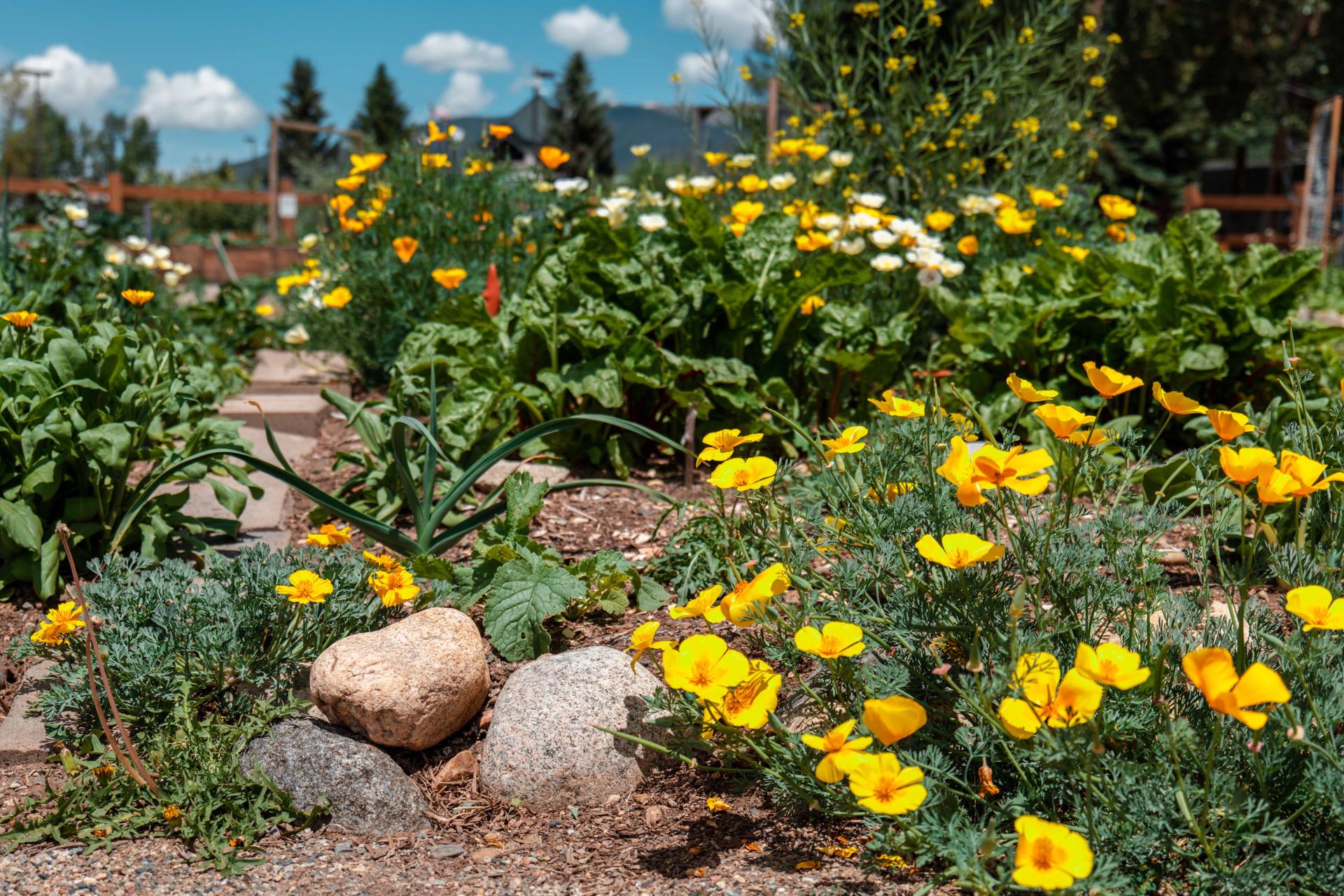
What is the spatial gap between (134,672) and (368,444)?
1356 mm

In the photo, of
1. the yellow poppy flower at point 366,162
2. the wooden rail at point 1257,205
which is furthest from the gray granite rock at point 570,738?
the wooden rail at point 1257,205

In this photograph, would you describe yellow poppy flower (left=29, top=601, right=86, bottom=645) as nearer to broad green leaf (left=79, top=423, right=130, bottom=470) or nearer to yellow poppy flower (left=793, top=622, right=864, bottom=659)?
broad green leaf (left=79, top=423, right=130, bottom=470)

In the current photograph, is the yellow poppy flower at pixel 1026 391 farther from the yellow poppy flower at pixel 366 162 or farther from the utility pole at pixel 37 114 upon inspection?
the utility pole at pixel 37 114

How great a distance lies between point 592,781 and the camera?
1.99 metres

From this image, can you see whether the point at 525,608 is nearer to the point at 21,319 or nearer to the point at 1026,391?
the point at 1026,391

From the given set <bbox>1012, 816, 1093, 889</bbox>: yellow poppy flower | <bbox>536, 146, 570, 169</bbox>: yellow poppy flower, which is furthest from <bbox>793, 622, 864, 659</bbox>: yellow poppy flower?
<bbox>536, 146, 570, 169</bbox>: yellow poppy flower

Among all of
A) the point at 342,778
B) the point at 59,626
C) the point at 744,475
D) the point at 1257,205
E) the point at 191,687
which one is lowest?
the point at 342,778

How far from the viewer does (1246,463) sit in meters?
1.45

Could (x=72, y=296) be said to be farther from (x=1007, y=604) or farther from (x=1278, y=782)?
(x=1278, y=782)

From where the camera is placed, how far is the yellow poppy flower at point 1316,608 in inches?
52.4

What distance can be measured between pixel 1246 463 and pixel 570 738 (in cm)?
125

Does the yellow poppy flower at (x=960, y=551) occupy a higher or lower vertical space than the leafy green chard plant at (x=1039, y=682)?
higher

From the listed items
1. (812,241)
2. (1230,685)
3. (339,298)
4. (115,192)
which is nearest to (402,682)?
(1230,685)

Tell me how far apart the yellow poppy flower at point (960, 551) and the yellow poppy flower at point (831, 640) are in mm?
152
